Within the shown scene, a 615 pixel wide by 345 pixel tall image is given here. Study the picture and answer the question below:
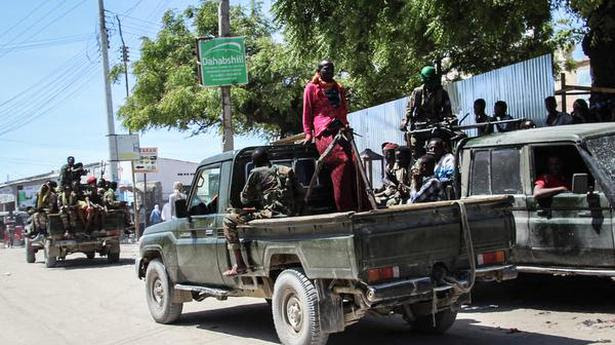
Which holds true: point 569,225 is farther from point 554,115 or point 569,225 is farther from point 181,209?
point 181,209

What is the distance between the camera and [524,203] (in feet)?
25.4

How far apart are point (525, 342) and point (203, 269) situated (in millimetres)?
3462

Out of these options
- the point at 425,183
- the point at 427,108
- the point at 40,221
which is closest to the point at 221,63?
the point at 427,108

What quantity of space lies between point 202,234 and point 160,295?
5.24 feet

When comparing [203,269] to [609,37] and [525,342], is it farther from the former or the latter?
[609,37]

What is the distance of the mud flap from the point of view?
19.6 feet

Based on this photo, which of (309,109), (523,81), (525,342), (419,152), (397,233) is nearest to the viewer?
(397,233)

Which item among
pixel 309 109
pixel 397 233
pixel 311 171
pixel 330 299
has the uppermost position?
pixel 309 109

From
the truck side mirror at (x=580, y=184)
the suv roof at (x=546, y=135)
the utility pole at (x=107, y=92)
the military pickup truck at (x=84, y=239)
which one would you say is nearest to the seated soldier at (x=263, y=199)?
the suv roof at (x=546, y=135)

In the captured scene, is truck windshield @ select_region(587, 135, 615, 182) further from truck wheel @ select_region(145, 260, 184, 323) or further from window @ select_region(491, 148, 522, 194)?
truck wheel @ select_region(145, 260, 184, 323)

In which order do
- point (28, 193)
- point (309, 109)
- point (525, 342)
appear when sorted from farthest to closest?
point (28, 193) → point (309, 109) → point (525, 342)

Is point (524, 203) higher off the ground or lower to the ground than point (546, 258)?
higher

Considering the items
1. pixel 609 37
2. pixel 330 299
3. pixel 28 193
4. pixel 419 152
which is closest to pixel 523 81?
pixel 609 37

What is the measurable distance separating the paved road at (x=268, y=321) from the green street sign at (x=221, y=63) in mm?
4402
